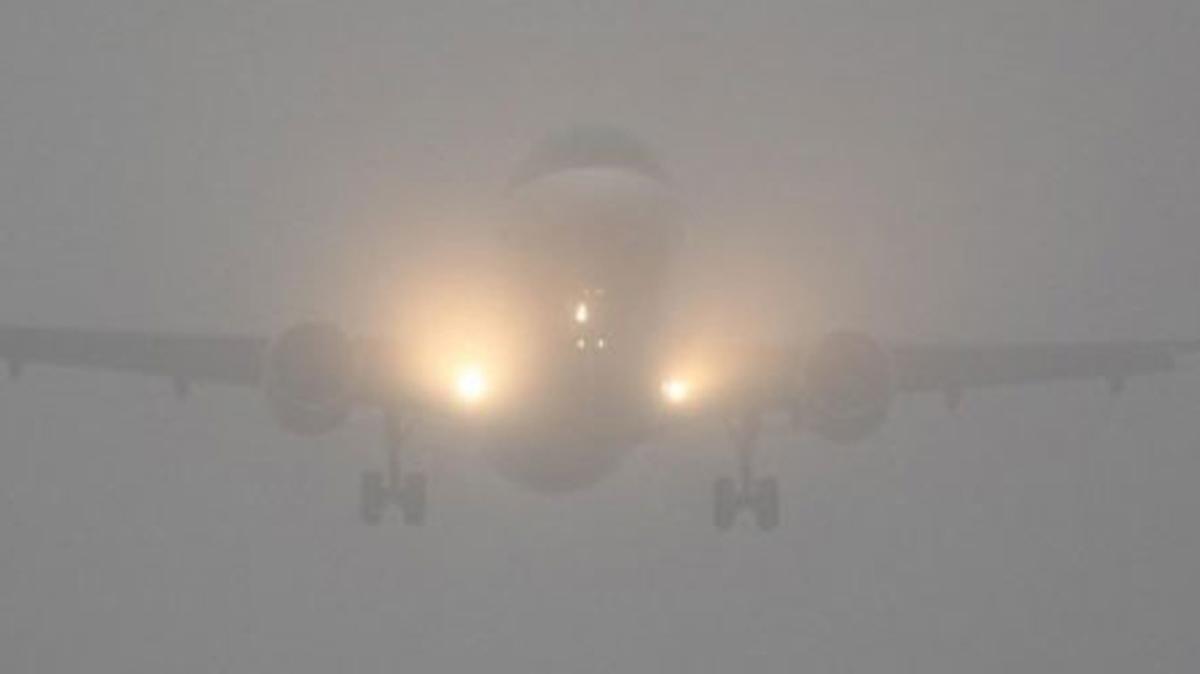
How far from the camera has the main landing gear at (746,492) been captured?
63625mm

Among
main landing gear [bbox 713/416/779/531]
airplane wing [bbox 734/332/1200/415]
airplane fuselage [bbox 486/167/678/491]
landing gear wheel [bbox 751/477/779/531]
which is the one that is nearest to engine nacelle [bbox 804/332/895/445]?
airplane wing [bbox 734/332/1200/415]

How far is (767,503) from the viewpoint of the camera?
6369 centimetres

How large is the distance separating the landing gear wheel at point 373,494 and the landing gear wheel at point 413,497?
0.37m

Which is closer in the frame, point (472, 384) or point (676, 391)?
point (472, 384)

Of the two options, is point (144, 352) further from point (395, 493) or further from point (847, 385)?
point (847, 385)

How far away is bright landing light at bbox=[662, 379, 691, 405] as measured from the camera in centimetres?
5744

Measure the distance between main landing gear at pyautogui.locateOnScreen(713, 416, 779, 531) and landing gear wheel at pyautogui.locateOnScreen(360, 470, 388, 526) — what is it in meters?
6.89

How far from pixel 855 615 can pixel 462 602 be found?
51.5 ft

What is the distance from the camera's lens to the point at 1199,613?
99.2 m

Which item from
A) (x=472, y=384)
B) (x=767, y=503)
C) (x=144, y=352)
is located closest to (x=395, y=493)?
(x=144, y=352)

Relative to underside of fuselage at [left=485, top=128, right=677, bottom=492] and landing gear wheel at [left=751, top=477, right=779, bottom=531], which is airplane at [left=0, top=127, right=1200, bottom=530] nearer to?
underside of fuselage at [left=485, top=128, right=677, bottom=492]

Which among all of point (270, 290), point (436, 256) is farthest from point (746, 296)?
point (270, 290)

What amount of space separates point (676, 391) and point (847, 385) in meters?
3.34

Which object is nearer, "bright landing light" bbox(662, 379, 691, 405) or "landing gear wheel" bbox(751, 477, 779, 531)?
"bright landing light" bbox(662, 379, 691, 405)
